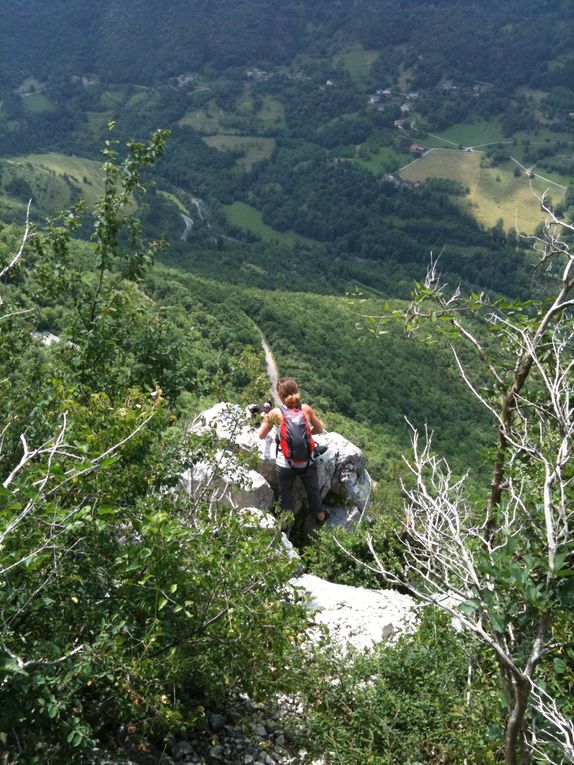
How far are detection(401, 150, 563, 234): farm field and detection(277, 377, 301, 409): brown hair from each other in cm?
14946

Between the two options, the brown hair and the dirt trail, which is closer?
the brown hair

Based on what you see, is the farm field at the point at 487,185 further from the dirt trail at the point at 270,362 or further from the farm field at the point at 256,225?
the dirt trail at the point at 270,362

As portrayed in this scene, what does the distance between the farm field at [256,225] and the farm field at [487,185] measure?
1827 inches

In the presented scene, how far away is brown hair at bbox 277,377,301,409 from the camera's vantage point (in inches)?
419

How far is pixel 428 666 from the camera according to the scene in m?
6.97

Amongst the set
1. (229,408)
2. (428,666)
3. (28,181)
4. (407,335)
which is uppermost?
(407,335)

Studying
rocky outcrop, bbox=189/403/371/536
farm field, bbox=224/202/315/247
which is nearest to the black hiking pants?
rocky outcrop, bbox=189/403/371/536

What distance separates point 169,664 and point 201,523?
5.90 ft

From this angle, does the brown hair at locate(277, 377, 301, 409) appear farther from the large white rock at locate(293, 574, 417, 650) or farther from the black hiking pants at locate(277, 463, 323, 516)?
the large white rock at locate(293, 574, 417, 650)

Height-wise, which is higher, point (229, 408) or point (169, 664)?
point (169, 664)

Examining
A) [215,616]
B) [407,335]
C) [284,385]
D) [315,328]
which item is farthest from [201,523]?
[315,328]

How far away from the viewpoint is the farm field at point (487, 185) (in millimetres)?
159625

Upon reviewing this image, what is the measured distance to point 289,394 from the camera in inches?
421

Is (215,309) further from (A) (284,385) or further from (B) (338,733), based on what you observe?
(B) (338,733)
